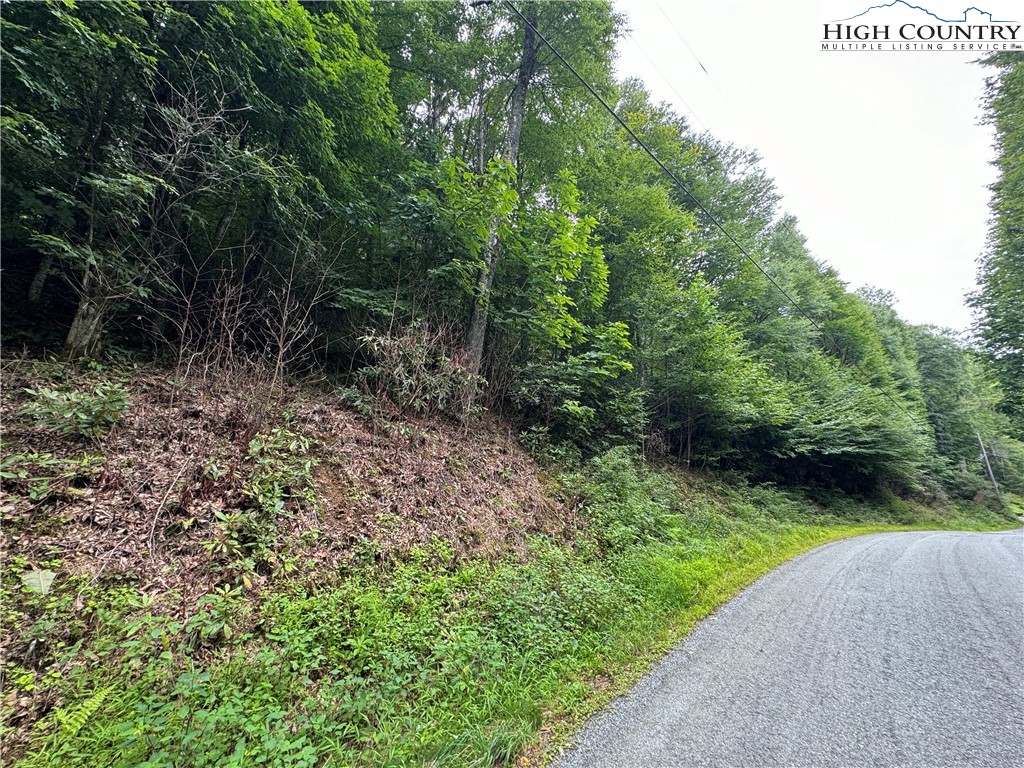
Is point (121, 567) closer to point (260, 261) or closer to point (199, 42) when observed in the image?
point (260, 261)

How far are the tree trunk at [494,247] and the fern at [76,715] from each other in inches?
196

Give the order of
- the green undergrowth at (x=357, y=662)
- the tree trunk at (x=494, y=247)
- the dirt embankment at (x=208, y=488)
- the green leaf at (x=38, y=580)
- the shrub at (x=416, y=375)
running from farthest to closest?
the tree trunk at (x=494, y=247)
the shrub at (x=416, y=375)
the dirt embankment at (x=208, y=488)
the green leaf at (x=38, y=580)
the green undergrowth at (x=357, y=662)

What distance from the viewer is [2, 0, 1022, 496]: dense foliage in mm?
3924

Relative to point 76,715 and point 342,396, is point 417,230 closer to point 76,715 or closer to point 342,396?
point 342,396

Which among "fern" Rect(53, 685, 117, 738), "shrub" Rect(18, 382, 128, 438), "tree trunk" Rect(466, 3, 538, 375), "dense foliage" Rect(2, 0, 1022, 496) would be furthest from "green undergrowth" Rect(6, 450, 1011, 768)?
"tree trunk" Rect(466, 3, 538, 375)

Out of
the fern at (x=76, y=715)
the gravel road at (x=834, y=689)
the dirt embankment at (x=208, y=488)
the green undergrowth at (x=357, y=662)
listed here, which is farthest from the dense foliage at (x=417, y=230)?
the gravel road at (x=834, y=689)

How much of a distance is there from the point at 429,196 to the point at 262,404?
4.09 meters

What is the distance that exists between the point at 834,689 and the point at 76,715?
4360 mm

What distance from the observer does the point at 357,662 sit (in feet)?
7.86

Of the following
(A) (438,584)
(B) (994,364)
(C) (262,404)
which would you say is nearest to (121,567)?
(C) (262,404)

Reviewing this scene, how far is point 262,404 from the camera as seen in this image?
13.0ft

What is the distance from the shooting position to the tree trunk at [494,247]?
661 centimetres

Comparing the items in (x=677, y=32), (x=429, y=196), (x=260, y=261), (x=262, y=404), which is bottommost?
(x=262, y=404)

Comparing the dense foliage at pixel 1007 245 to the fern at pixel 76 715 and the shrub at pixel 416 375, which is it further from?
the fern at pixel 76 715
